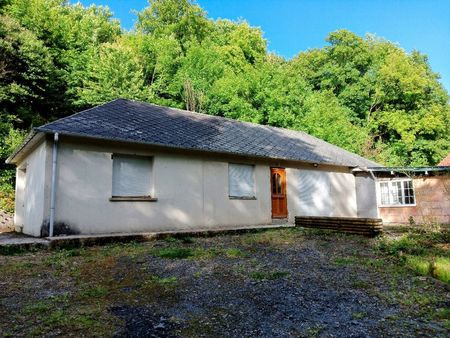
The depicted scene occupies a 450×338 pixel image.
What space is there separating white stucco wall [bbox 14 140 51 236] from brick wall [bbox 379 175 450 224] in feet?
51.0

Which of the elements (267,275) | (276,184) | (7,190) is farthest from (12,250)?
(7,190)

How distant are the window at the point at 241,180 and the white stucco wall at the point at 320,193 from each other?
6.85ft

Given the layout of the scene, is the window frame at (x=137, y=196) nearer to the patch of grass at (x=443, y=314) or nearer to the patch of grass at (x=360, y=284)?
the patch of grass at (x=360, y=284)

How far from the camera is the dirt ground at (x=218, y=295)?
12.6ft

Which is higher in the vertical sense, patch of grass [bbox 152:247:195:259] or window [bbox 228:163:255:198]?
window [bbox 228:163:255:198]

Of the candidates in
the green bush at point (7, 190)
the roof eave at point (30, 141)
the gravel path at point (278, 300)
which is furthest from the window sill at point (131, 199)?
the green bush at point (7, 190)

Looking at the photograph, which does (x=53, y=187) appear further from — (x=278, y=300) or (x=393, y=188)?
(x=393, y=188)

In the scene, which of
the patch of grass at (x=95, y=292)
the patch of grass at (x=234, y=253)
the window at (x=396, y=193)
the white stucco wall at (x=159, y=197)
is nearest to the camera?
the patch of grass at (x=95, y=292)

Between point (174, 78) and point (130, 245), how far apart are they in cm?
2439

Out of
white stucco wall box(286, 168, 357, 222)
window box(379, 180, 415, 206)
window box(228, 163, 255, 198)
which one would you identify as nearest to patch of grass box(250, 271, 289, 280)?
window box(228, 163, 255, 198)

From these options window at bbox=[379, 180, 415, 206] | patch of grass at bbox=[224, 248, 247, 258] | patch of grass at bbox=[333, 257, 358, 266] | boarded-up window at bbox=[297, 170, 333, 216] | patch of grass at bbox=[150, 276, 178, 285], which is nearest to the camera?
patch of grass at bbox=[150, 276, 178, 285]

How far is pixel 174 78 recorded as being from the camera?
103 feet

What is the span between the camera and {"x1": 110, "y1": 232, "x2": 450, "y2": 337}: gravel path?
3820 millimetres

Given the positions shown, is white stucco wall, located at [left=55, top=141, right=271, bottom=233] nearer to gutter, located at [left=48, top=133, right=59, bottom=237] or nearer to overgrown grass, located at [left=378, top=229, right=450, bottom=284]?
gutter, located at [left=48, top=133, right=59, bottom=237]
